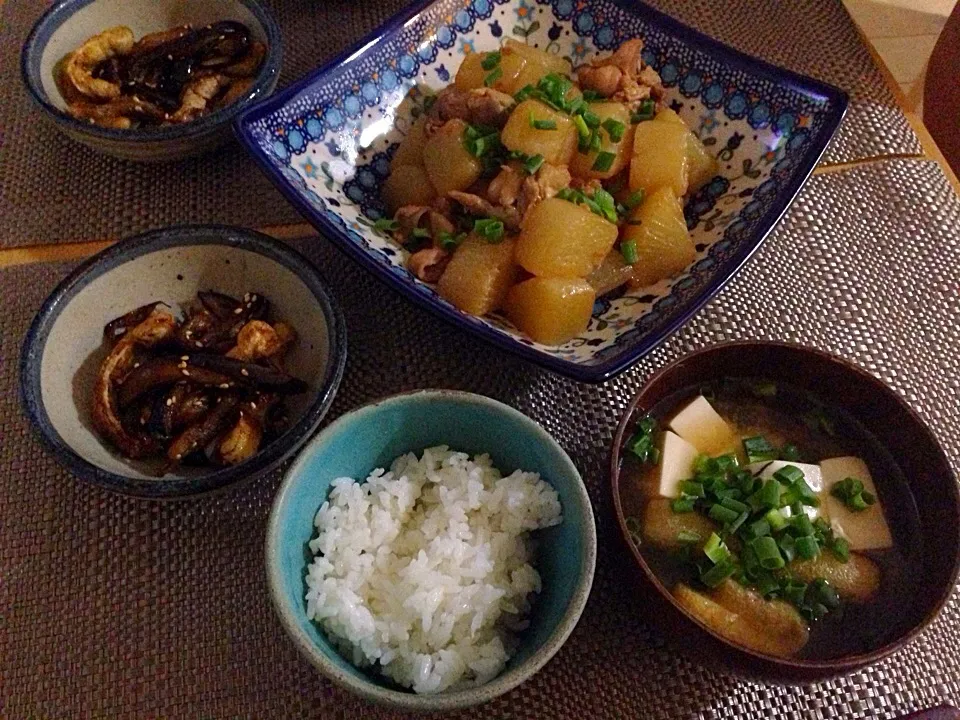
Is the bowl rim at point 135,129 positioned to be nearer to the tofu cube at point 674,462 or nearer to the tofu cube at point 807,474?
the tofu cube at point 674,462

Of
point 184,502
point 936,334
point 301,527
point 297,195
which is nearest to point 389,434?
point 301,527

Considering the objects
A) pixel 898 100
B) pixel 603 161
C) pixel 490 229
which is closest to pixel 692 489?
pixel 490 229

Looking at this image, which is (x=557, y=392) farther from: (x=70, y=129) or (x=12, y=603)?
(x=70, y=129)

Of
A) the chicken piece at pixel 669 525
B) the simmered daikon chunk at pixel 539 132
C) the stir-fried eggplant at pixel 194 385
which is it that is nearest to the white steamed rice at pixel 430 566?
the chicken piece at pixel 669 525

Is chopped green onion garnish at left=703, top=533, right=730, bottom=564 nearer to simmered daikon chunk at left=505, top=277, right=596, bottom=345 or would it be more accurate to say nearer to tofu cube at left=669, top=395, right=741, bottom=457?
tofu cube at left=669, top=395, right=741, bottom=457

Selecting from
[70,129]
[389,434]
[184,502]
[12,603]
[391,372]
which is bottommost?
[12,603]

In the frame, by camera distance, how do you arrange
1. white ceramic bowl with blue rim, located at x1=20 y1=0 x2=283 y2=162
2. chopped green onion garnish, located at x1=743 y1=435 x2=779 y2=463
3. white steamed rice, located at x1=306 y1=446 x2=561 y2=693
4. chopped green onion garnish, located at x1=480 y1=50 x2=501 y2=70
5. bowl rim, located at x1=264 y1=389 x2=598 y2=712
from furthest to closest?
chopped green onion garnish, located at x1=480 y1=50 x2=501 y2=70
white ceramic bowl with blue rim, located at x1=20 y1=0 x2=283 y2=162
chopped green onion garnish, located at x1=743 y1=435 x2=779 y2=463
white steamed rice, located at x1=306 y1=446 x2=561 y2=693
bowl rim, located at x1=264 y1=389 x2=598 y2=712

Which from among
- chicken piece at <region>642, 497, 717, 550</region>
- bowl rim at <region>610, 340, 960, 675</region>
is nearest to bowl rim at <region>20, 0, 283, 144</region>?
bowl rim at <region>610, 340, 960, 675</region>
